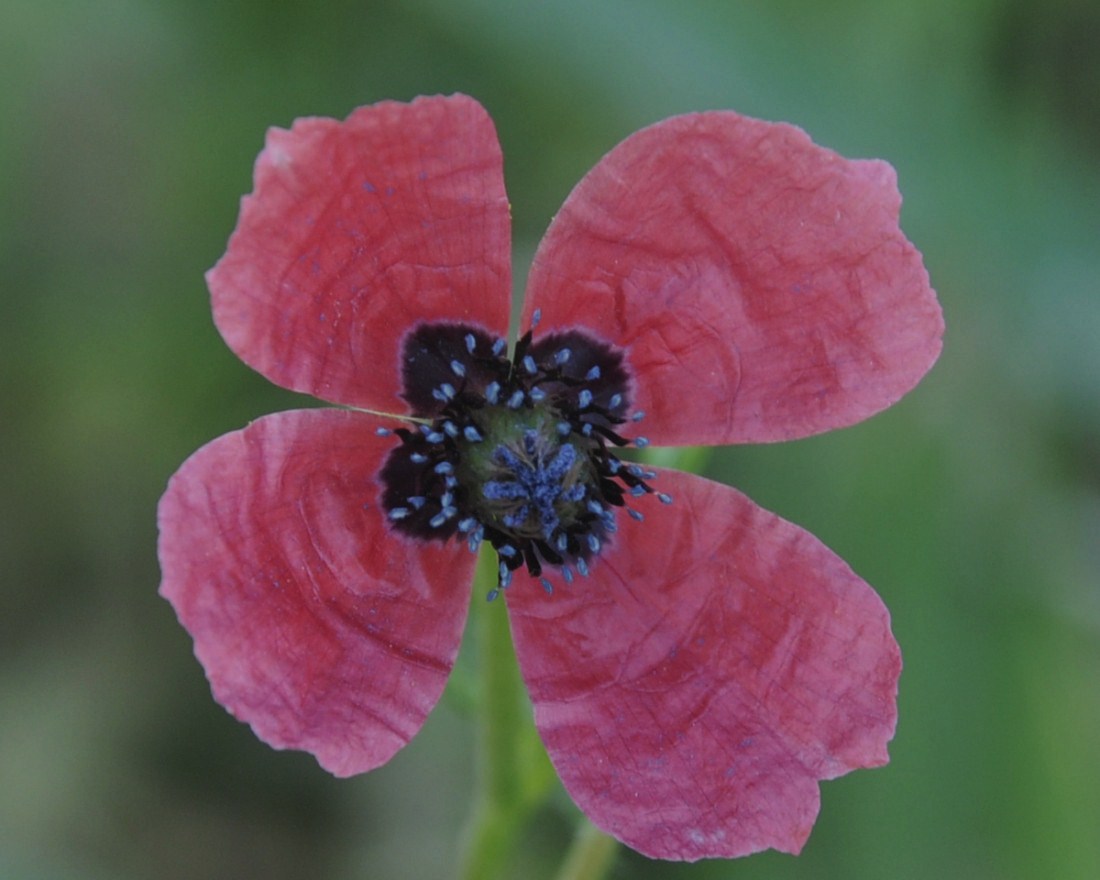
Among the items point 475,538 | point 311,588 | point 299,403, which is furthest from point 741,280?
point 299,403

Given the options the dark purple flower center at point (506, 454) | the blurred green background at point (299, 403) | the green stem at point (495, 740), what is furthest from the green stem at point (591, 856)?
the blurred green background at point (299, 403)

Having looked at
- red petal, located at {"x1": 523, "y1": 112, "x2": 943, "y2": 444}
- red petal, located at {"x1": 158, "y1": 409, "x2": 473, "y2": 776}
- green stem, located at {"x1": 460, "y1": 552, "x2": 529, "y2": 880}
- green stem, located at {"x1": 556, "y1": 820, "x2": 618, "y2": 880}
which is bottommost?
green stem, located at {"x1": 556, "y1": 820, "x2": 618, "y2": 880}

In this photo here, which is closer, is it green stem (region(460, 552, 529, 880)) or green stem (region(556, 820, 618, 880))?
green stem (region(460, 552, 529, 880))

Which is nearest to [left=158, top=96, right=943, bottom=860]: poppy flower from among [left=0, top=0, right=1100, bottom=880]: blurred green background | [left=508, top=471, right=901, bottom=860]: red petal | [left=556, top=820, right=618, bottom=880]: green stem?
[left=508, top=471, right=901, bottom=860]: red petal

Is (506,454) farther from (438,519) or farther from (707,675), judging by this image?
(707,675)

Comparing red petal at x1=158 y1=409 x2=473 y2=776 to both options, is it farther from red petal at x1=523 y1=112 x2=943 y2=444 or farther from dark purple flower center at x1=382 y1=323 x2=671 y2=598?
red petal at x1=523 y1=112 x2=943 y2=444

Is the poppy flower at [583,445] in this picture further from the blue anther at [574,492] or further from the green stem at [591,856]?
the green stem at [591,856]
